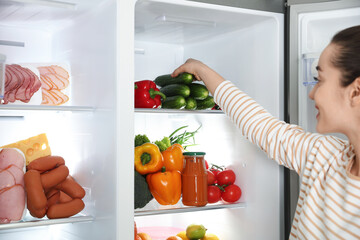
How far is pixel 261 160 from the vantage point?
1.81 metres

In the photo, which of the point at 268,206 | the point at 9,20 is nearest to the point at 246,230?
the point at 268,206

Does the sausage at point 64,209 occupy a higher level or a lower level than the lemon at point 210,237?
higher

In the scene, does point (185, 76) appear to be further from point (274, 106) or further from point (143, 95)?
point (274, 106)

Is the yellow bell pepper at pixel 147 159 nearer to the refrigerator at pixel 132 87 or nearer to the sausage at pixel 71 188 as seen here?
the refrigerator at pixel 132 87

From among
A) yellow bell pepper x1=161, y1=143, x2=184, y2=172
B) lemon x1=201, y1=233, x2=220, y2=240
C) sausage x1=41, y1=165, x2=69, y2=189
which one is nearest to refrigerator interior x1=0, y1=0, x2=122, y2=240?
sausage x1=41, y1=165, x2=69, y2=189

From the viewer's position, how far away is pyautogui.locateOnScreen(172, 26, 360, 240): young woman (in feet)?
4.04

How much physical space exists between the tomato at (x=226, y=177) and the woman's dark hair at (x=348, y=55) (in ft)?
2.70

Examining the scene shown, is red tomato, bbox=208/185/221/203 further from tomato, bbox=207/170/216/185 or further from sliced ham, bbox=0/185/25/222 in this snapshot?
sliced ham, bbox=0/185/25/222

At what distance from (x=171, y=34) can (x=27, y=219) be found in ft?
3.41

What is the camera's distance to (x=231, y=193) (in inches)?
74.0

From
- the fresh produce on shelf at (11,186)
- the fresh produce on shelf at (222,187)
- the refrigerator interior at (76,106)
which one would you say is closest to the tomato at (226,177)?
the fresh produce on shelf at (222,187)

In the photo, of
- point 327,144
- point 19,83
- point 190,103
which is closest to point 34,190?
point 19,83

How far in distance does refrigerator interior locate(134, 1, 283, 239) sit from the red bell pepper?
9cm

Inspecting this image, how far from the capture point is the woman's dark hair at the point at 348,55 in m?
1.20
